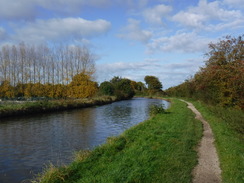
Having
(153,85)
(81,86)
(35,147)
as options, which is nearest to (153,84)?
(153,85)

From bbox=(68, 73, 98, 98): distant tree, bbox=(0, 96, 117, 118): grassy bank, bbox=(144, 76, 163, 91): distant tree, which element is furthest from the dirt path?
bbox=(144, 76, 163, 91): distant tree

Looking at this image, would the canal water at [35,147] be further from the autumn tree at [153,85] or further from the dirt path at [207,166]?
the autumn tree at [153,85]

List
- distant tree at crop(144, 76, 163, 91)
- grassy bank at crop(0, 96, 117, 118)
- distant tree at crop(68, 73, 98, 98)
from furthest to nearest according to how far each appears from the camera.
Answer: distant tree at crop(144, 76, 163, 91)
distant tree at crop(68, 73, 98, 98)
grassy bank at crop(0, 96, 117, 118)

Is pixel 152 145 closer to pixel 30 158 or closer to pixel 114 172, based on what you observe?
pixel 114 172

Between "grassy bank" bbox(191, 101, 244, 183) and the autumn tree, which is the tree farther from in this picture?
"grassy bank" bbox(191, 101, 244, 183)

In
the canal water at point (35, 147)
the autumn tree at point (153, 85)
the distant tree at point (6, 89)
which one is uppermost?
the autumn tree at point (153, 85)

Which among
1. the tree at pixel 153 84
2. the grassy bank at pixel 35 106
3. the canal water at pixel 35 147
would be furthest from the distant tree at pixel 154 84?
the canal water at pixel 35 147

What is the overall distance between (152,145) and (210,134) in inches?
155

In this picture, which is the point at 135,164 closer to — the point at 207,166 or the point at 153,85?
the point at 207,166

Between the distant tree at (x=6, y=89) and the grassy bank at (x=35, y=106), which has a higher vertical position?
the distant tree at (x=6, y=89)

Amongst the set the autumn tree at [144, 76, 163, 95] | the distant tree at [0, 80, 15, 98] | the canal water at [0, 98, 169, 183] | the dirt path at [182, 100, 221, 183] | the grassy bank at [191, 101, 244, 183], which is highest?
the autumn tree at [144, 76, 163, 95]

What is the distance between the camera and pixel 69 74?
39.9 m

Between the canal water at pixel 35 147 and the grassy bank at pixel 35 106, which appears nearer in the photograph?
the canal water at pixel 35 147

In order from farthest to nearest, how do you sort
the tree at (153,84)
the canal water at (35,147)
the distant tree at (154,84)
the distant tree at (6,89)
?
the distant tree at (154,84)
the tree at (153,84)
the distant tree at (6,89)
the canal water at (35,147)
